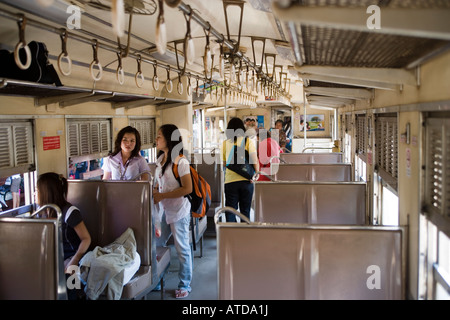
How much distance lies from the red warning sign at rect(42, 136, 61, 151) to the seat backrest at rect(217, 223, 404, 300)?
3.13m

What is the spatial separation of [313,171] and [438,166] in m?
3.32

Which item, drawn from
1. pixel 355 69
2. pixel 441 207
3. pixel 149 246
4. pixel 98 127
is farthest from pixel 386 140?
pixel 98 127

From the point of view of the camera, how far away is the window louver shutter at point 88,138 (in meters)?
5.35

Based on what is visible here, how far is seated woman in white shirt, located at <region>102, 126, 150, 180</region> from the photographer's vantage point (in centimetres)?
433

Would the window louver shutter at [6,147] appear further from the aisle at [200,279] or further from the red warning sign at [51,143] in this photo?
the aisle at [200,279]

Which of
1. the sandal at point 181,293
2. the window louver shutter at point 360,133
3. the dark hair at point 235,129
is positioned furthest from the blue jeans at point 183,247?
the window louver shutter at point 360,133

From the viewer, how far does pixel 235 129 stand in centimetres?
531

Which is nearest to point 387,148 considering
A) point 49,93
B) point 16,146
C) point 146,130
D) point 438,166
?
point 438,166

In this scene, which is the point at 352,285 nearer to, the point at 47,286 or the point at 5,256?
the point at 47,286

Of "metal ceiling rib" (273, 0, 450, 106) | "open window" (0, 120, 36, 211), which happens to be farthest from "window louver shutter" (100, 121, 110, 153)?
"metal ceiling rib" (273, 0, 450, 106)

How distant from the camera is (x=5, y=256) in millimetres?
2525

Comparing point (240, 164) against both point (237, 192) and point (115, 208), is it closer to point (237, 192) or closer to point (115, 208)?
point (237, 192)

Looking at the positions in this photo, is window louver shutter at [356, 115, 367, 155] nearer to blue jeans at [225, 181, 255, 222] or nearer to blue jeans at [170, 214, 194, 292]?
blue jeans at [225, 181, 255, 222]

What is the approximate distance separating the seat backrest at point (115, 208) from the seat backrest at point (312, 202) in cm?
100
